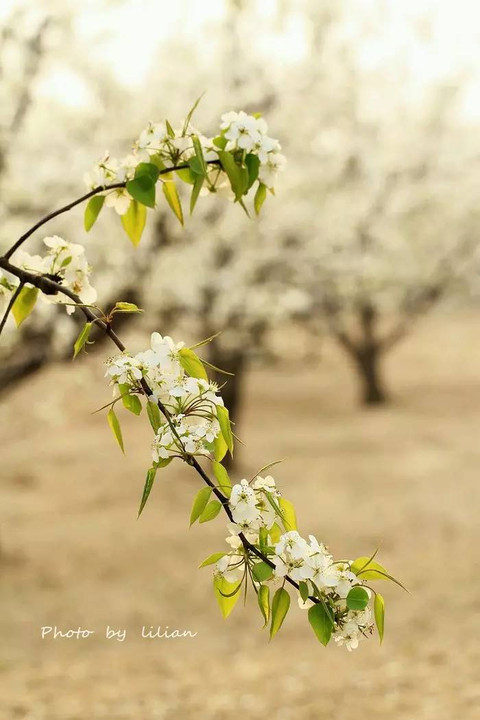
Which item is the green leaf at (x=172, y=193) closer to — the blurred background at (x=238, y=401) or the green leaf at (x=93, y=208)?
the green leaf at (x=93, y=208)

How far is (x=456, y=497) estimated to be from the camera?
12945 millimetres

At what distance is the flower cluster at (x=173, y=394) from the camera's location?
4.23 feet

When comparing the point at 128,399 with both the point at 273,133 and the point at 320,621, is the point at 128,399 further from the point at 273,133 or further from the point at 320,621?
the point at 273,133

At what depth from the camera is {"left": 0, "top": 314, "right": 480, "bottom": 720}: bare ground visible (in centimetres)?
614

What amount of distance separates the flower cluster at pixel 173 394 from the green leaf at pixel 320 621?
27 cm

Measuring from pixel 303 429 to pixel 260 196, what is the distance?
18137 millimetres

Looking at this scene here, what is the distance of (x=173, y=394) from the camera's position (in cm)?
129

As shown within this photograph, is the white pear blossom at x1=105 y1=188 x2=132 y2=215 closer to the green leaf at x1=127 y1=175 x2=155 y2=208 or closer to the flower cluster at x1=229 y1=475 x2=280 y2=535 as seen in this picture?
the green leaf at x1=127 y1=175 x2=155 y2=208

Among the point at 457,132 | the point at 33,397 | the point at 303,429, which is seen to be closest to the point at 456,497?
the point at 303,429

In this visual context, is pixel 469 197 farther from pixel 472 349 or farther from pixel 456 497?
pixel 472 349

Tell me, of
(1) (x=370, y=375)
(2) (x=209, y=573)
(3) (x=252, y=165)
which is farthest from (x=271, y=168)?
(1) (x=370, y=375)

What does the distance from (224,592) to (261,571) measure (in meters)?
0.15

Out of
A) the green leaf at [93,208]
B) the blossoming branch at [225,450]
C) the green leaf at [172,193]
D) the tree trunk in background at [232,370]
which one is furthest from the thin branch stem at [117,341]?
the tree trunk in background at [232,370]

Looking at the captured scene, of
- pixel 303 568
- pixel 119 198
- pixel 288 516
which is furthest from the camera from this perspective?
pixel 119 198
